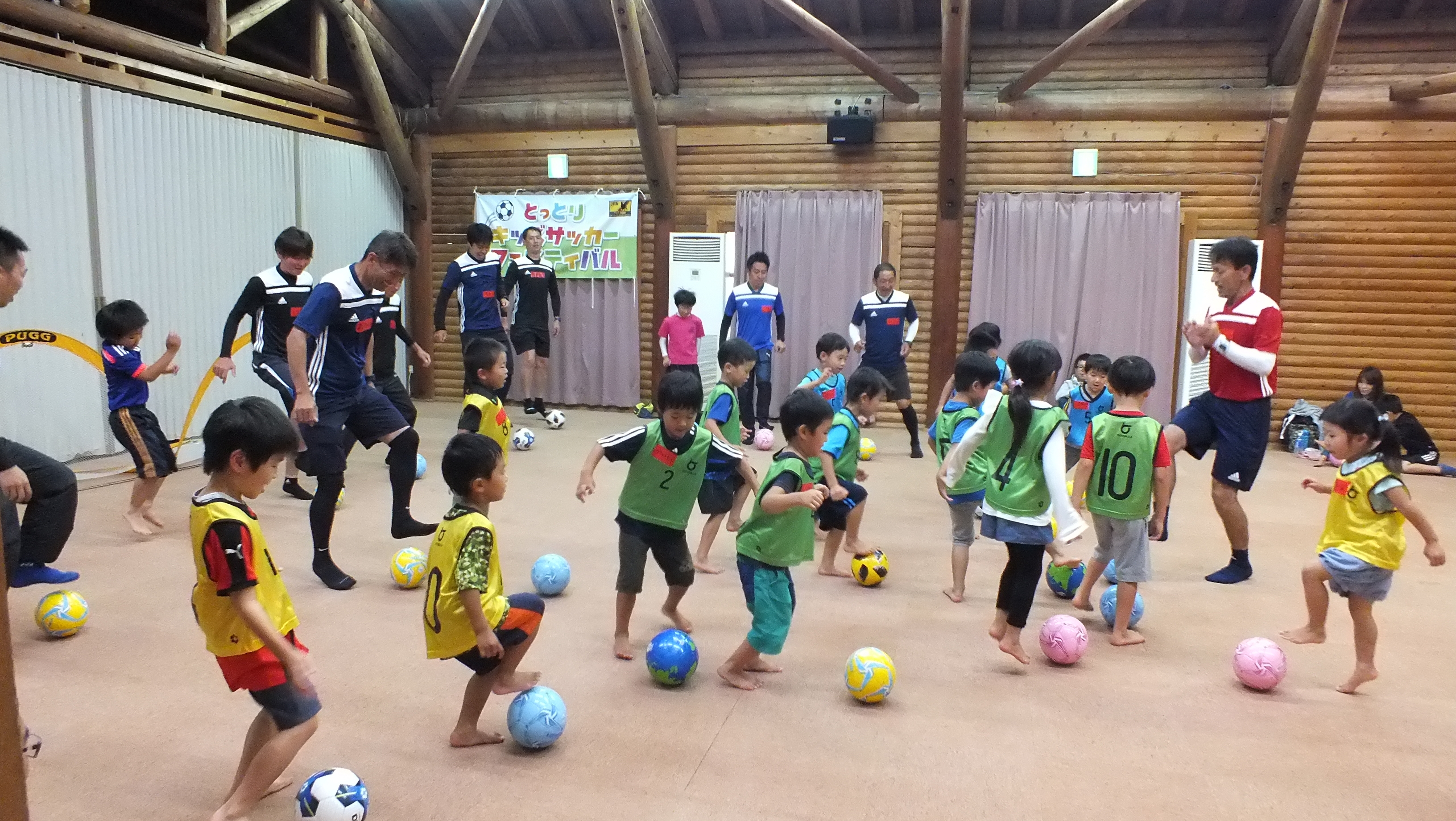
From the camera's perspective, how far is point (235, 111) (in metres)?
8.23

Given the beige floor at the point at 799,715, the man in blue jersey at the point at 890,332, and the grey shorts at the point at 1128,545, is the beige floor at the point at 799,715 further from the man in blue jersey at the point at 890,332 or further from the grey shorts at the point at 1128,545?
the man in blue jersey at the point at 890,332

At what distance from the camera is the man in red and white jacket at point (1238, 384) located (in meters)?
4.53

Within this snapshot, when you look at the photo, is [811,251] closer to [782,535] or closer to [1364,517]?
[1364,517]

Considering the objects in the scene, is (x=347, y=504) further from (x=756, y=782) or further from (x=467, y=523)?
(x=756, y=782)

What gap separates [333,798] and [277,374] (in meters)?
3.71

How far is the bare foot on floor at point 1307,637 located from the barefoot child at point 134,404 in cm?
552

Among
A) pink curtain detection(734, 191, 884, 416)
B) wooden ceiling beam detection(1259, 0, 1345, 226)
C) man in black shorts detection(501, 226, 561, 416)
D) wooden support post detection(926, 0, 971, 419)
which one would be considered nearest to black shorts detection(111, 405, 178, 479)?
man in black shorts detection(501, 226, 561, 416)

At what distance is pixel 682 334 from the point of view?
870 cm

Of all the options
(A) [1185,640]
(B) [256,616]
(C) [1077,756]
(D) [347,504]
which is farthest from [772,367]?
(B) [256,616]

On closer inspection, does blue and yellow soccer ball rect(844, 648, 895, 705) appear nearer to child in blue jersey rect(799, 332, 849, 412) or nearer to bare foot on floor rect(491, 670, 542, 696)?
bare foot on floor rect(491, 670, 542, 696)

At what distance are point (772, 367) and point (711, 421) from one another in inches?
217

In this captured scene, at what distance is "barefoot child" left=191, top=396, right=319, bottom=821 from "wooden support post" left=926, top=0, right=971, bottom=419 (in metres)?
7.32

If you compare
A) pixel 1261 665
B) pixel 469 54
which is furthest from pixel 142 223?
pixel 1261 665

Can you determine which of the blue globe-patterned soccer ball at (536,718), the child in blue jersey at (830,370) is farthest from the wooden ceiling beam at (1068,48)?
the blue globe-patterned soccer ball at (536,718)
